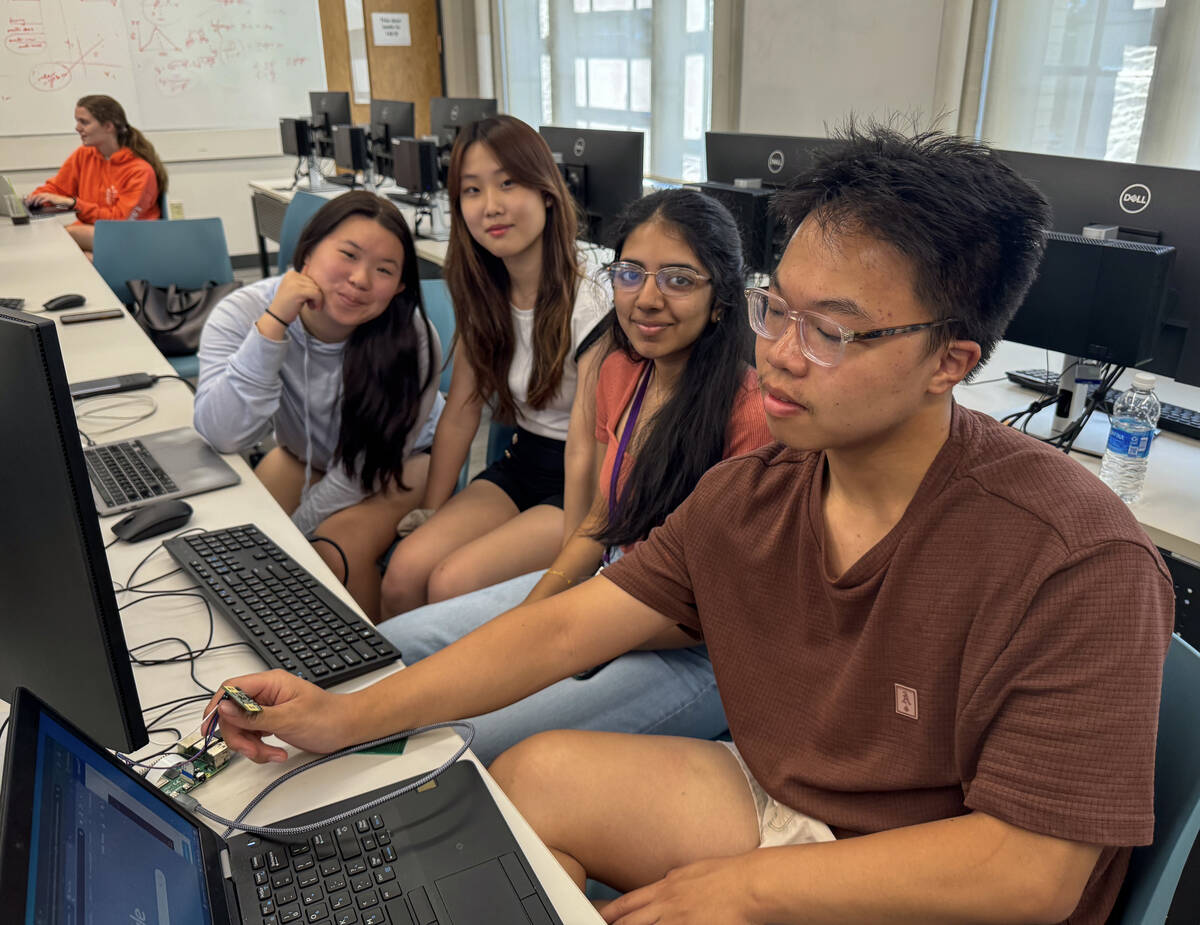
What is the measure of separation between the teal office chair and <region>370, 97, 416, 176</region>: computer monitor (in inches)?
53.7

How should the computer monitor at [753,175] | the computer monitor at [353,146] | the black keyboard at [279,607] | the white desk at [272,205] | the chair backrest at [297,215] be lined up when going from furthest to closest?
1. the white desk at [272,205]
2. the computer monitor at [353,146]
3. the chair backrest at [297,215]
4. the computer monitor at [753,175]
5. the black keyboard at [279,607]

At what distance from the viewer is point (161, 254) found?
3324 millimetres

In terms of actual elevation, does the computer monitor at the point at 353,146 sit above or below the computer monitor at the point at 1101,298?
above

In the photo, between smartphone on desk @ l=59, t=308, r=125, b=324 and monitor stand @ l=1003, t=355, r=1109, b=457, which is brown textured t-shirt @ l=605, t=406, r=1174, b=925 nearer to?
monitor stand @ l=1003, t=355, r=1109, b=457

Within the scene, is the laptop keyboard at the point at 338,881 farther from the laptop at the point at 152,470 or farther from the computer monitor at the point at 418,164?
the computer monitor at the point at 418,164

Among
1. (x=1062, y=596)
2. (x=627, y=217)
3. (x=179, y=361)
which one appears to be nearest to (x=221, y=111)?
(x=179, y=361)

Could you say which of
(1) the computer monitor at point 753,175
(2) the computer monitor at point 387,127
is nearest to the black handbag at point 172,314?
(2) the computer monitor at point 387,127

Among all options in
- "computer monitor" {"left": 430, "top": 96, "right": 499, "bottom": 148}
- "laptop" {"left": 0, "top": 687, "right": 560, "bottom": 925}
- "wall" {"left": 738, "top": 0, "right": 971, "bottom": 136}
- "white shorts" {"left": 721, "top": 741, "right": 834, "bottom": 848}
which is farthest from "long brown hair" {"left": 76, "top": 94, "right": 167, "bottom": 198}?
"white shorts" {"left": 721, "top": 741, "right": 834, "bottom": 848}

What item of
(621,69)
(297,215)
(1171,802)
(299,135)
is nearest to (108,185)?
(299,135)

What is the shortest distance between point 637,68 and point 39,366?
498 cm

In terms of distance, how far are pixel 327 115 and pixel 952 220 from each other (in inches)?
192

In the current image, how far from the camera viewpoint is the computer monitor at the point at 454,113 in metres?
4.21

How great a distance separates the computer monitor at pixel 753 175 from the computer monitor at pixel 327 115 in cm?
310

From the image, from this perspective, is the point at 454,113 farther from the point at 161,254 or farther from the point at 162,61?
the point at 162,61
